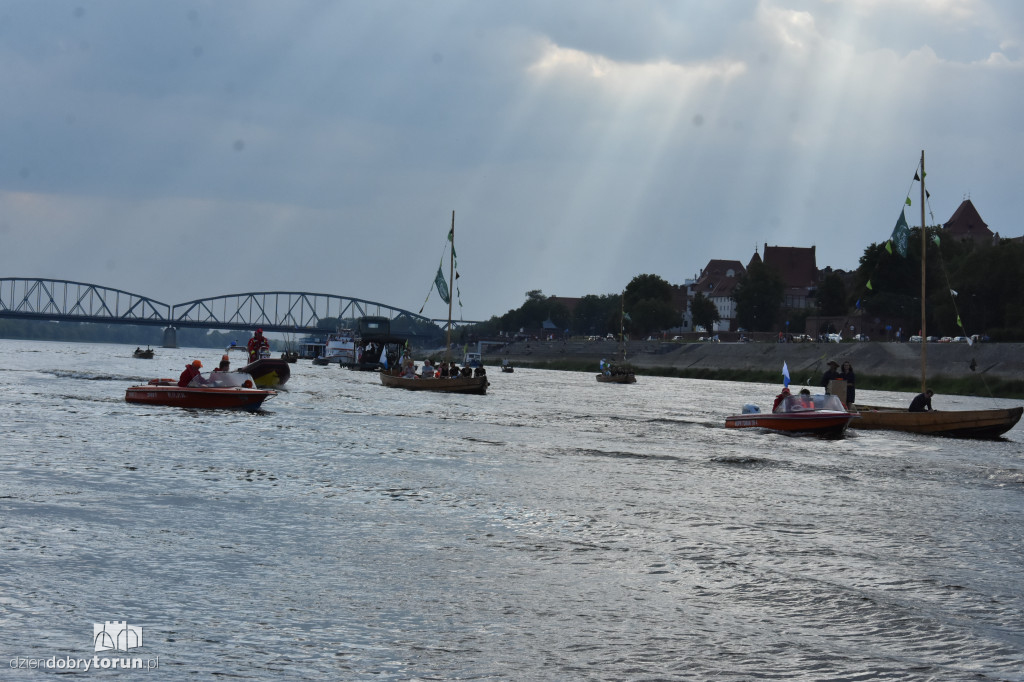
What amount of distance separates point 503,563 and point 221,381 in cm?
2465

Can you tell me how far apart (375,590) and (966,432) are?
2819 cm

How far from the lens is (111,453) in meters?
21.2

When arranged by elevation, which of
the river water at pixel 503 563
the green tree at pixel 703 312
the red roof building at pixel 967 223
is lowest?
the river water at pixel 503 563

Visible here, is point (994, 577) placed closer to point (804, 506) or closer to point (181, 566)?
point (804, 506)

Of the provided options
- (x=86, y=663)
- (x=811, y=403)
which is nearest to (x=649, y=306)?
(x=811, y=403)

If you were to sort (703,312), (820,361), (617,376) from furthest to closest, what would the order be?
1. (703,312)
2. (820,361)
3. (617,376)

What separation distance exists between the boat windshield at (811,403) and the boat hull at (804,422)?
10.2 inches

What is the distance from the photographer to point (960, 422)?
33.1 metres

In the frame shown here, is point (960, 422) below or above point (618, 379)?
below

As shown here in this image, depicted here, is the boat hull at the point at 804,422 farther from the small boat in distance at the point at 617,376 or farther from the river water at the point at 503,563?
the small boat in distance at the point at 617,376

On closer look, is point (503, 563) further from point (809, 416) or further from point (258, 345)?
point (258, 345)

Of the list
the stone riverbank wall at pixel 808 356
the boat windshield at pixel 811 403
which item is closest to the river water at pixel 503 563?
the boat windshield at pixel 811 403

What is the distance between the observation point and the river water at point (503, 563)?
804 centimetres

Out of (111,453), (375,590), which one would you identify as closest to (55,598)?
(375,590)
